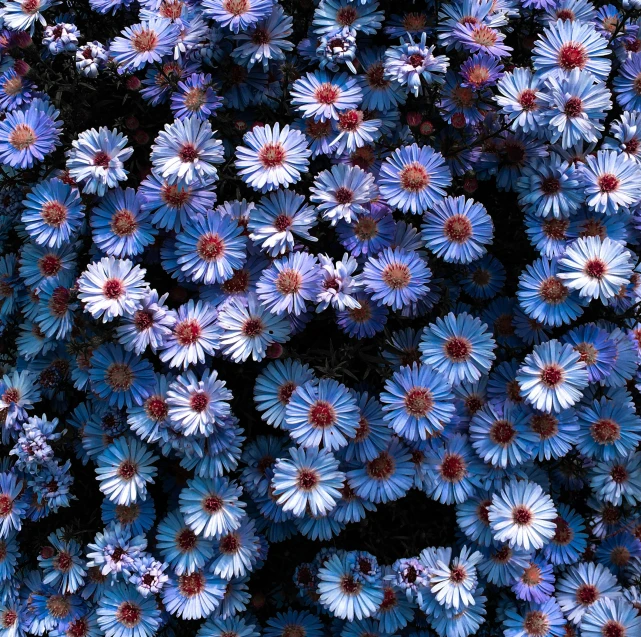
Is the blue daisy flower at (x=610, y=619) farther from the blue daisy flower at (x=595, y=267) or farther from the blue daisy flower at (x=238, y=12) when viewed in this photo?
the blue daisy flower at (x=238, y=12)

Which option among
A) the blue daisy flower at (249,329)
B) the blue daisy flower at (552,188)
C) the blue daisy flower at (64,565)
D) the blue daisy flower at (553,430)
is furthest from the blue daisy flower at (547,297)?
the blue daisy flower at (64,565)

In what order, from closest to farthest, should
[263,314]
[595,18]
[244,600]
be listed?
1. [263,314]
2. [244,600]
3. [595,18]

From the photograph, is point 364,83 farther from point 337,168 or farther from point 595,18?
point 595,18

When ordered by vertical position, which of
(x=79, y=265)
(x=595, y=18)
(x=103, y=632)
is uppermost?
(x=595, y=18)

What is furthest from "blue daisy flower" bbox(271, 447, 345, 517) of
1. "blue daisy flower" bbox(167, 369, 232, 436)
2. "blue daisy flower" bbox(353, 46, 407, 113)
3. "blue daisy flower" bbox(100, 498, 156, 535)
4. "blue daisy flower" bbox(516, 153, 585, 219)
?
"blue daisy flower" bbox(353, 46, 407, 113)

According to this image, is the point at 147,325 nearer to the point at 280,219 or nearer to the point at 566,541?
the point at 280,219

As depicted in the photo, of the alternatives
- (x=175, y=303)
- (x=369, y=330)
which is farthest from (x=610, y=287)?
(x=175, y=303)

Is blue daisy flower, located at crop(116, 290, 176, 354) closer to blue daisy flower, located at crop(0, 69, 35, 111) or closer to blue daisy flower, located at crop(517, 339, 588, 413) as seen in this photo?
blue daisy flower, located at crop(0, 69, 35, 111)

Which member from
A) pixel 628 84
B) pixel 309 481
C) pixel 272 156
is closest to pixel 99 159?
pixel 272 156
